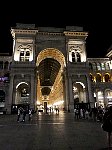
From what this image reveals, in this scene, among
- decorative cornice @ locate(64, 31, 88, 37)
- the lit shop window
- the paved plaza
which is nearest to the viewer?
the paved plaza

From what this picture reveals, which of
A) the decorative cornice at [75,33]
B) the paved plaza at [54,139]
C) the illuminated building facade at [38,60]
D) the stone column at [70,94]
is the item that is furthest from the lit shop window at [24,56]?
the paved plaza at [54,139]

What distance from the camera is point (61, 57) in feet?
164

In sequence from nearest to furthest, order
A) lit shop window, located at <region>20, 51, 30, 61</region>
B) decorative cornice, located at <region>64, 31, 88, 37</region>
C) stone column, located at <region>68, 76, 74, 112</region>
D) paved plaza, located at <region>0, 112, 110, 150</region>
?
paved plaza, located at <region>0, 112, 110, 150</region>, stone column, located at <region>68, 76, 74, 112</region>, lit shop window, located at <region>20, 51, 30, 61</region>, decorative cornice, located at <region>64, 31, 88, 37</region>

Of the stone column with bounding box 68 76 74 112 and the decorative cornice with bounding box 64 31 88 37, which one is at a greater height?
the decorative cornice with bounding box 64 31 88 37

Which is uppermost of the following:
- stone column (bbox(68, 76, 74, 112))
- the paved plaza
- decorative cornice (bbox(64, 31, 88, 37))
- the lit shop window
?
decorative cornice (bbox(64, 31, 88, 37))

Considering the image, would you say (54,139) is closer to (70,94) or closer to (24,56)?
(70,94)

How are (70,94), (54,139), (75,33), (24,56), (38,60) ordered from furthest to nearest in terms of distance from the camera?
(38,60)
(75,33)
(24,56)
(70,94)
(54,139)

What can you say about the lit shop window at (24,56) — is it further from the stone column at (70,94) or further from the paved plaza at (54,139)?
the paved plaza at (54,139)

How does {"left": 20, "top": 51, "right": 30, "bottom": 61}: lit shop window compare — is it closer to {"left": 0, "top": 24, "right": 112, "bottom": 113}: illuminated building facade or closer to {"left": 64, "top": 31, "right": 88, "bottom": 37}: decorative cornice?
{"left": 0, "top": 24, "right": 112, "bottom": 113}: illuminated building facade

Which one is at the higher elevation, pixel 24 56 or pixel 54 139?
pixel 24 56

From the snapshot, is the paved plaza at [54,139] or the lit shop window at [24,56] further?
the lit shop window at [24,56]

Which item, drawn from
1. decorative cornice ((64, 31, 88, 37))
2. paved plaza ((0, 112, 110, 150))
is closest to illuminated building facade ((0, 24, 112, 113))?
decorative cornice ((64, 31, 88, 37))

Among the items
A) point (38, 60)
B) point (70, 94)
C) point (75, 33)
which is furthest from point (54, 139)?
point (75, 33)

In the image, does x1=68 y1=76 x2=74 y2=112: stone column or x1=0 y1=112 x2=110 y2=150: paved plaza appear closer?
x1=0 y1=112 x2=110 y2=150: paved plaza
